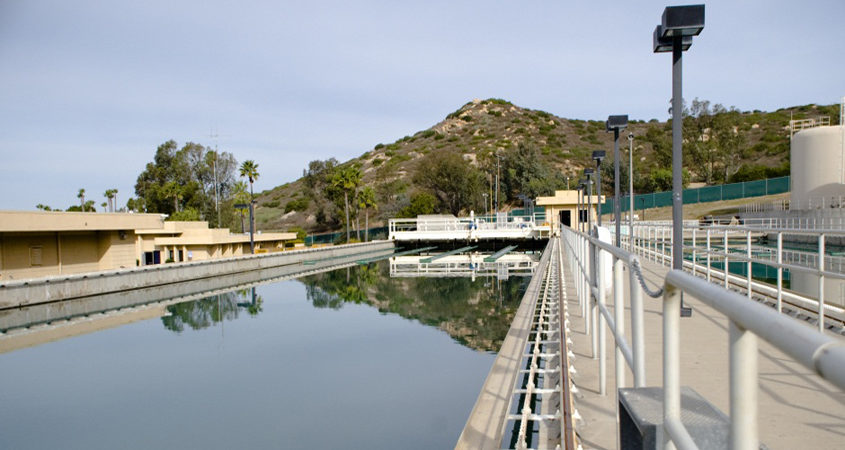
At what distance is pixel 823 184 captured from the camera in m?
34.3

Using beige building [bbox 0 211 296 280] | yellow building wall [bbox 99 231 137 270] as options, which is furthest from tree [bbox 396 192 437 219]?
yellow building wall [bbox 99 231 137 270]

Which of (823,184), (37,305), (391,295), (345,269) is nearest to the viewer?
(37,305)

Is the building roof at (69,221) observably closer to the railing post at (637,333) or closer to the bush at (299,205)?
the railing post at (637,333)

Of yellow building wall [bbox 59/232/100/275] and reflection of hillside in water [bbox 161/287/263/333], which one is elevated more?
yellow building wall [bbox 59/232/100/275]

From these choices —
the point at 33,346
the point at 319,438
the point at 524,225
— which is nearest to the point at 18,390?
the point at 33,346

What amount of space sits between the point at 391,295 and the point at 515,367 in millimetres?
12852

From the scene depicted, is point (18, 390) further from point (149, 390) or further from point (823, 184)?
point (823, 184)

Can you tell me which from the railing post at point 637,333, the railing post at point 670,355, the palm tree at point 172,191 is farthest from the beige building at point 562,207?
the railing post at point 670,355

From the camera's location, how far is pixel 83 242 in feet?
84.3

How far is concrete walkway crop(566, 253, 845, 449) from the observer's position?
3.29 meters

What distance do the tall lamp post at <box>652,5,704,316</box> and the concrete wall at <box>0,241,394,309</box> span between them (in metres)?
17.9

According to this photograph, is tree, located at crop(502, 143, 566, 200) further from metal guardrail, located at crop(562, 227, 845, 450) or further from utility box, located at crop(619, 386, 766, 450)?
metal guardrail, located at crop(562, 227, 845, 450)

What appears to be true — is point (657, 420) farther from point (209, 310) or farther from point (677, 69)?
point (209, 310)

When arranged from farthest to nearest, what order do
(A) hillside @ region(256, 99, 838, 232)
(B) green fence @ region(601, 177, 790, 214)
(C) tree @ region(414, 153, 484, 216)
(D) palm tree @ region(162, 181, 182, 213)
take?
(C) tree @ region(414, 153, 484, 216) < (A) hillside @ region(256, 99, 838, 232) < (D) palm tree @ region(162, 181, 182, 213) < (B) green fence @ region(601, 177, 790, 214)
